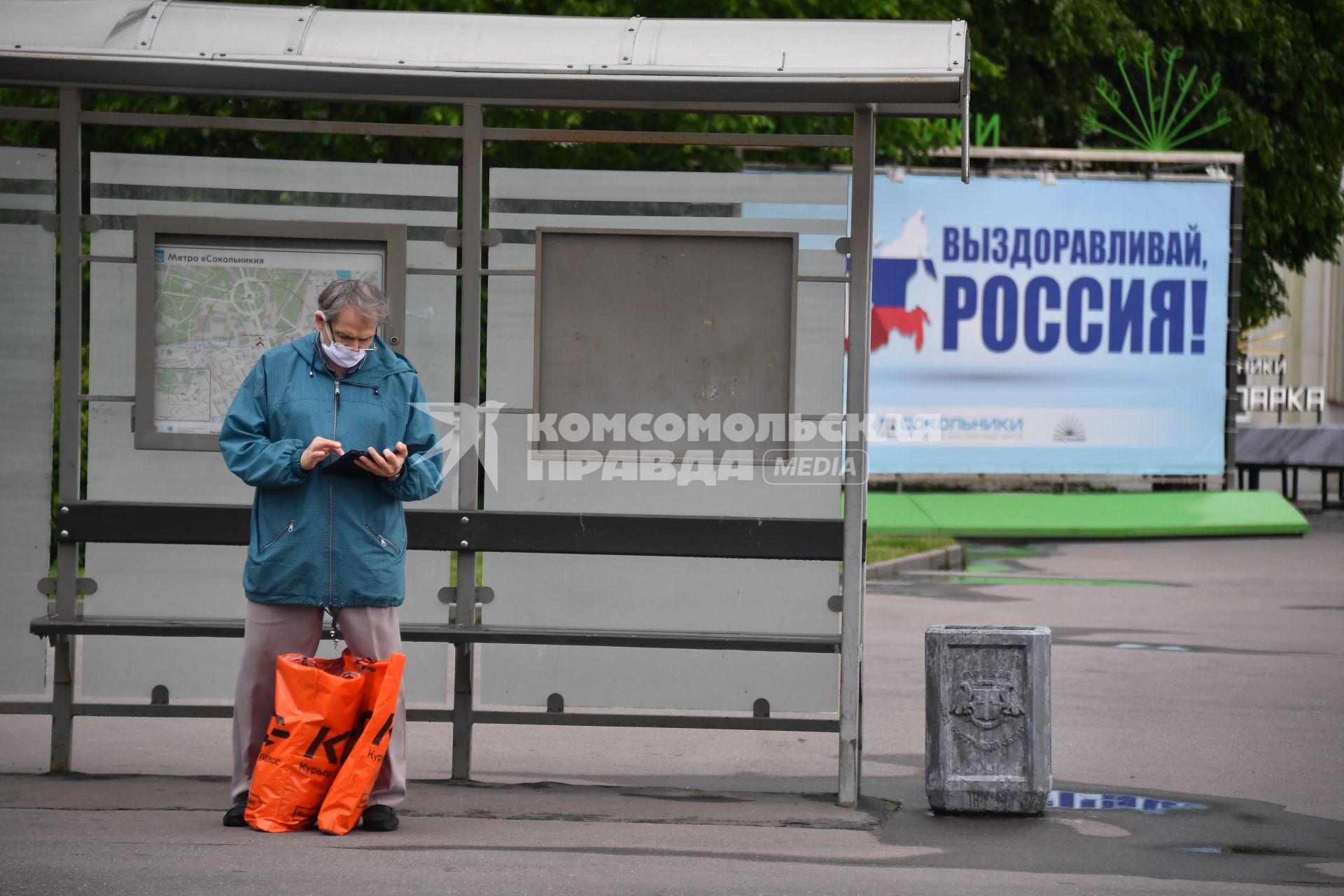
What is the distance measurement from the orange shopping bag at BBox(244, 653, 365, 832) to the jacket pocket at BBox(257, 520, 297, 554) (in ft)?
1.20

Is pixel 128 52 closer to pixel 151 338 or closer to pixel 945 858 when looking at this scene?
pixel 151 338

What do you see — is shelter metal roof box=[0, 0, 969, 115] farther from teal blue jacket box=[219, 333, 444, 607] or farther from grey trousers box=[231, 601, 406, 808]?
grey trousers box=[231, 601, 406, 808]

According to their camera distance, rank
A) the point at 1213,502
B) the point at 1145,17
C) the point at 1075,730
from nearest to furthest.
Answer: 1. the point at 1075,730
2. the point at 1213,502
3. the point at 1145,17

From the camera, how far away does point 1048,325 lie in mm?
21359

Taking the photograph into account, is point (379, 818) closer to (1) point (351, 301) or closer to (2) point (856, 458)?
(1) point (351, 301)

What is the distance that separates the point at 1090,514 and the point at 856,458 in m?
15.0

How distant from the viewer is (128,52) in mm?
6219

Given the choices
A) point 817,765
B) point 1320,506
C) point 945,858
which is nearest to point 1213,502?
point 1320,506

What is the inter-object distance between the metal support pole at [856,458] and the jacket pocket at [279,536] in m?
2.09

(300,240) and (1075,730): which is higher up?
(300,240)

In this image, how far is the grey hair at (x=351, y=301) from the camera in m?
5.56

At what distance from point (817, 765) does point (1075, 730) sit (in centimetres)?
165

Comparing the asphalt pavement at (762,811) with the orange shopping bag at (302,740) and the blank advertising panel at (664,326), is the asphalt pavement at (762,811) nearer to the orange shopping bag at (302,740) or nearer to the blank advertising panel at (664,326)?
the orange shopping bag at (302,740)

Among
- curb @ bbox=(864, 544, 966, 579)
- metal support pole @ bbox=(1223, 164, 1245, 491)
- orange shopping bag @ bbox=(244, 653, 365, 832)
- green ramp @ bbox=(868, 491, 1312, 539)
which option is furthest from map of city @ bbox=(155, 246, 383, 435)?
metal support pole @ bbox=(1223, 164, 1245, 491)
